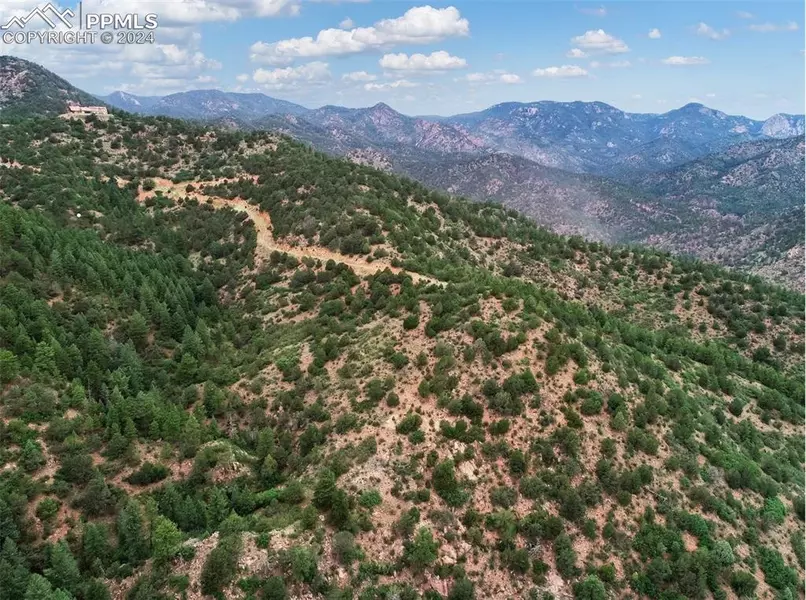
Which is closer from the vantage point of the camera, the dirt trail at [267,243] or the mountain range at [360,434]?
the mountain range at [360,434]

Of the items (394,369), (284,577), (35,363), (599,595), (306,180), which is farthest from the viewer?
(306,180)

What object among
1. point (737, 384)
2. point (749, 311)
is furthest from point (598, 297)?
point (737, 384)

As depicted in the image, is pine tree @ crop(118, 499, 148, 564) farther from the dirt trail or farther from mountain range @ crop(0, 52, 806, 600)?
the dirt trail

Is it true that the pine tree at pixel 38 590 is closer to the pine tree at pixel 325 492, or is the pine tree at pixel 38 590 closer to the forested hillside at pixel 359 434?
the forested hillside at pixel 359 434

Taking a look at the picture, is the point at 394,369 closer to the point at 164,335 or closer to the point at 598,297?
the point at 164,335

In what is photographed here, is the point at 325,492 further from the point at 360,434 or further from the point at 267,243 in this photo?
the point at 267,243

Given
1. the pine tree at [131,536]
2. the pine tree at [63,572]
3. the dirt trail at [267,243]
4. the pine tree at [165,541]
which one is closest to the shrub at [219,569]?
the pine tree at [165,541]
